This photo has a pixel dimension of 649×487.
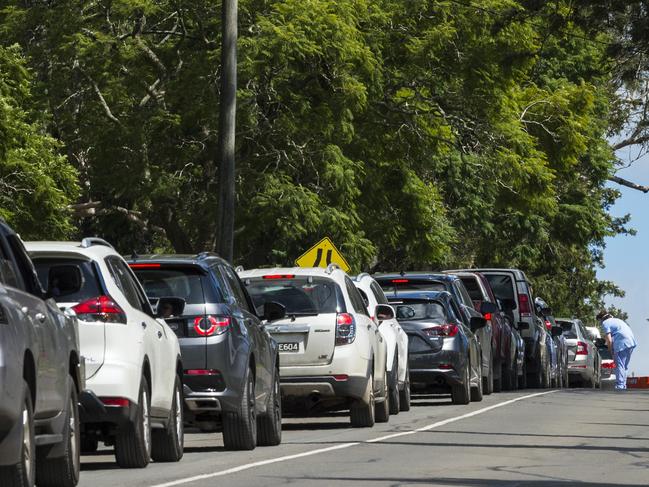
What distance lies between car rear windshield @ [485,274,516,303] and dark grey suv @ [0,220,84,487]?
23.9 m

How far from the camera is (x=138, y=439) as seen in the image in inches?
514

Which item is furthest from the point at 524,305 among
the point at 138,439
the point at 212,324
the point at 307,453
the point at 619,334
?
the point at 138,439

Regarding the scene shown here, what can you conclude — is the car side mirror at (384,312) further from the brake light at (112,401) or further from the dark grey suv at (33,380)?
the dark grey suv at (33,380)

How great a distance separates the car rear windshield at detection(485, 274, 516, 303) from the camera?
114 ft

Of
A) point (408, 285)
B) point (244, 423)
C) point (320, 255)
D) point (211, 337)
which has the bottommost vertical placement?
point (244, 423)

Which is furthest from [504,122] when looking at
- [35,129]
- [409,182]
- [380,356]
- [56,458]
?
[56,458]

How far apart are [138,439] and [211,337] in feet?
7.68

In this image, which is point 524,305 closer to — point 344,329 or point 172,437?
point 344,329

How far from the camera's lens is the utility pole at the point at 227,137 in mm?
26406

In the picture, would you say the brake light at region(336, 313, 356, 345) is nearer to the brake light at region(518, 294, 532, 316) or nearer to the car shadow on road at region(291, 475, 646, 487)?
the car shadow on road at region(291, 475, 646, 487)

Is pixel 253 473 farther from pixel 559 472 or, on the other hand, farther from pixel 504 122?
pixel 504 122

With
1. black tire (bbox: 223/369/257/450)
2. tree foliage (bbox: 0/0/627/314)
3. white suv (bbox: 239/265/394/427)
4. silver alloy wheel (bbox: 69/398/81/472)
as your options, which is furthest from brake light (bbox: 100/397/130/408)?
tree foliage (bbox: 0/0/627/314)

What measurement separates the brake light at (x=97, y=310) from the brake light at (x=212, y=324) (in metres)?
2.64

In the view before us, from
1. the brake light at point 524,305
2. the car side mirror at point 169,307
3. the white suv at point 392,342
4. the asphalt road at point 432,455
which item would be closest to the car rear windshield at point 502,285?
the brake light at point 524,305
